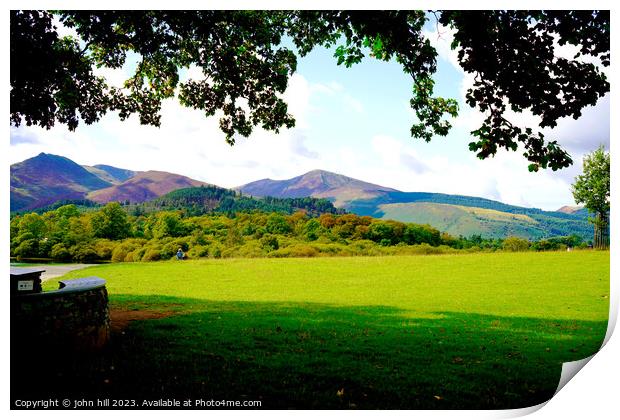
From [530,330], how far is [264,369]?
221 inches

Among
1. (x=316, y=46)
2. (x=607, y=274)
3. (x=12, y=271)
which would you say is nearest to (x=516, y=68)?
(x=316, y=46)

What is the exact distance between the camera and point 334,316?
9008 mm

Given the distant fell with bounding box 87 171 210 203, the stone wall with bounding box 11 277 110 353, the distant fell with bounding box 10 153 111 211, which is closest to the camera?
the stone wall with bounding box 11 277 110 353

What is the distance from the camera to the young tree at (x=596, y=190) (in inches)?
344

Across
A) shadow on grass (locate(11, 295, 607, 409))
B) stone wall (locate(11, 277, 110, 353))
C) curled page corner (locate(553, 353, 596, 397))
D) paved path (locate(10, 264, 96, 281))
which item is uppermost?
paved path (locate(10, 264, 96, 281))

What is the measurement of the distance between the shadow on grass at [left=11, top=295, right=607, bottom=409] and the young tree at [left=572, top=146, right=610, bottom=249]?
218cm

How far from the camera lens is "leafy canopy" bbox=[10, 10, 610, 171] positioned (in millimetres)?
6453

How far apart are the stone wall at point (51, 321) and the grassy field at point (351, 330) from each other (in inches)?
12.7

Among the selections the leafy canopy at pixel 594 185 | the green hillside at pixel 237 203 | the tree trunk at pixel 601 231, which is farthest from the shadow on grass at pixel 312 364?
the leafy canopy at pixel 594 185

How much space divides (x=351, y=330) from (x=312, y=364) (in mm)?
1917

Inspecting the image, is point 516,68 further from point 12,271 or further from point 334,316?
point 12,271

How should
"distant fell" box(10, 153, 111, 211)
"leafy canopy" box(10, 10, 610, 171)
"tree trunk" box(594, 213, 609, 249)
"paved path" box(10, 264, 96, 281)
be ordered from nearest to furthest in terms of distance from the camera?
"leafy canopy" box(10, 10, 610, 171)
"distant fell" box(10, 153, 111, 211)
"paved path" box(10, 264, 96, 281)
"tree trunk" box(594, 213, 609, 249)

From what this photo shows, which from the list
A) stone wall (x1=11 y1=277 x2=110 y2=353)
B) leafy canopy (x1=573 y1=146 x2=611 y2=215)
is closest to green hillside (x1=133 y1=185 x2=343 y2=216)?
stone wall (x1=11 y1=277 x2=110 y2=353)

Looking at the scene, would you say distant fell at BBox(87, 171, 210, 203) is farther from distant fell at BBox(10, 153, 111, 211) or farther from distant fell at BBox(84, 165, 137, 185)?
distant fell at BBox(10, 153, 111, 211)
